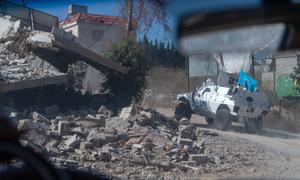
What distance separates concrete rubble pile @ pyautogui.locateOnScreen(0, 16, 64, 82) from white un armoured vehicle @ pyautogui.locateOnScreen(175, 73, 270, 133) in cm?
544

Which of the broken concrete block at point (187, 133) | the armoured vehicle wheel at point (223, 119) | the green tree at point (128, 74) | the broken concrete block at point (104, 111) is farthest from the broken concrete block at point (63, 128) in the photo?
the armoured vehicle wheel at point (223, 119)

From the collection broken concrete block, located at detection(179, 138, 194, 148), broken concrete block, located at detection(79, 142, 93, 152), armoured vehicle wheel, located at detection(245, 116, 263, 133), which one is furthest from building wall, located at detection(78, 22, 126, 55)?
broken concrete block, located at detection(79, 142, 93, 152)

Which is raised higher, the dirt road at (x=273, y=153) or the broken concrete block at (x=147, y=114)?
the broken concrete block at (x=147, y=114)

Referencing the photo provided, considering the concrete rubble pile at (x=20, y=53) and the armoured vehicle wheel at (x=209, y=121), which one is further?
the armoured vehicle wheel at (x=209, y=121)

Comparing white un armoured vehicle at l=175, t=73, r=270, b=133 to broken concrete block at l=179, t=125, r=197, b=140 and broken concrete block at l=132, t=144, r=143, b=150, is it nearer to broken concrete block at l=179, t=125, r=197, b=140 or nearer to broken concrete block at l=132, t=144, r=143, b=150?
broken concrete block at l=179, t=125, r=197, b=140

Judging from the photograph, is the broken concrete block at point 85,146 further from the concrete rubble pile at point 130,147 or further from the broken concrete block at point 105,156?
the broken concrete block at point 105,156

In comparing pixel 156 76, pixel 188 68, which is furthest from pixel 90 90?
pixel 156 76

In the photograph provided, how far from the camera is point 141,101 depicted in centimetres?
2369

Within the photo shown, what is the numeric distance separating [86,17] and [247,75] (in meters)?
15.9

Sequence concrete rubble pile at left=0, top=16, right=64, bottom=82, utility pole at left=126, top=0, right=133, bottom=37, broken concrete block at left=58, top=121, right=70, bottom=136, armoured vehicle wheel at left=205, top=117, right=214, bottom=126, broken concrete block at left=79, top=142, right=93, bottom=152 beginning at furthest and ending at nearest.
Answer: armoured vehicle wheel at left=205, top=117, right=214, bottom=126 < utility pole at left=126, top=0, right=133, bottom=37 < concrete rubble pile at left=0, top=16, right=64, bottom=82 < broken concrete block at left=58, top=121, right=70, bottom=136 < broken concrete block at left=79, top=142, right=93, bottom=152

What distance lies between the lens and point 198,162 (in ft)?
42.8

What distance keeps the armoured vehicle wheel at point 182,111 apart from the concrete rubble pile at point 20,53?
483 centimetres

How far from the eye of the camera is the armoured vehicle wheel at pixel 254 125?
22344mm

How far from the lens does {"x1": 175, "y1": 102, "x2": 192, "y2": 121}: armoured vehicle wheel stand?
22688mm
